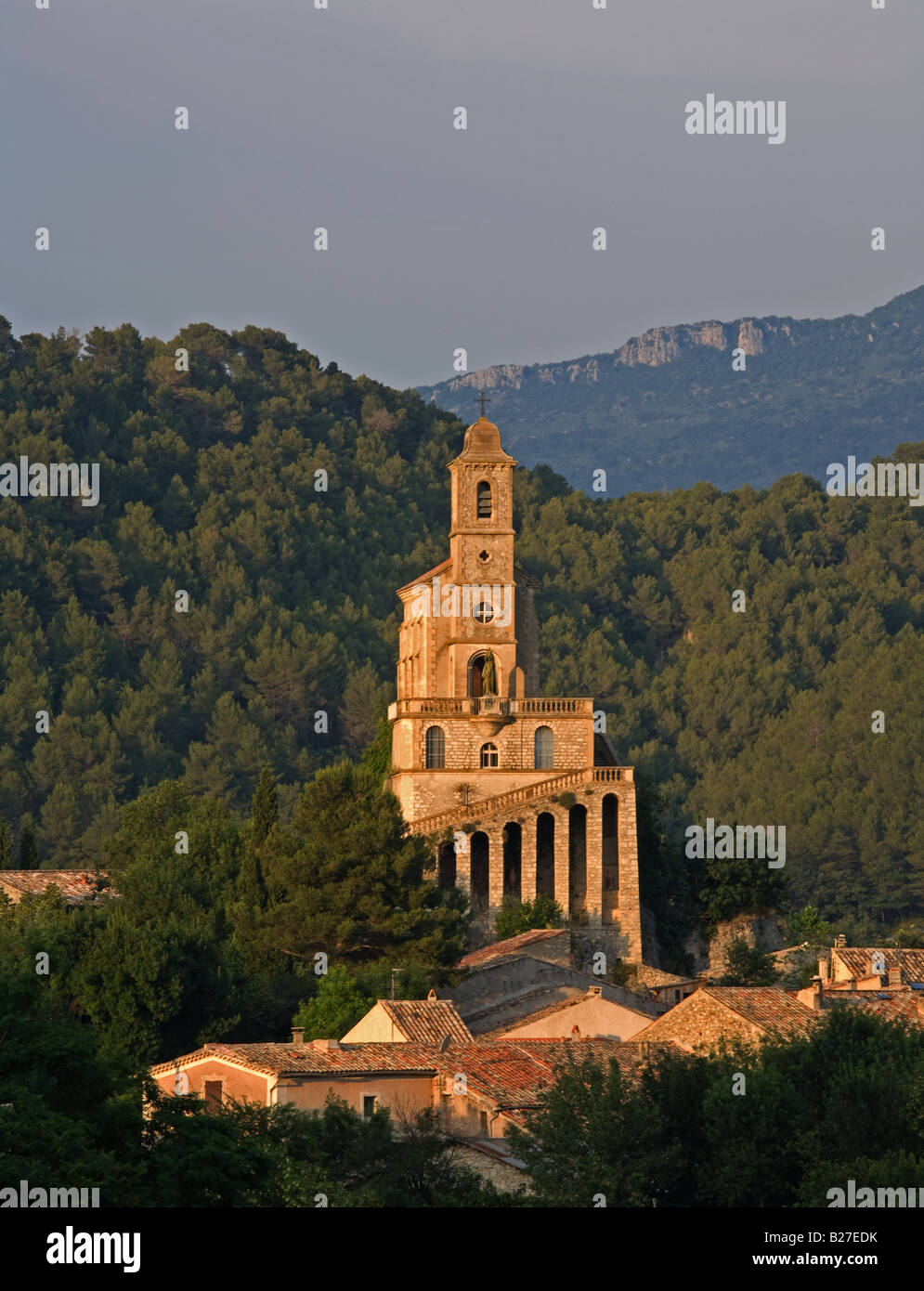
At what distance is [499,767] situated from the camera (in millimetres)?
72625

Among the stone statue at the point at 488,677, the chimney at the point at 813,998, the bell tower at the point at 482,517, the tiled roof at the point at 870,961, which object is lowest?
the chimney at the point at 813,998

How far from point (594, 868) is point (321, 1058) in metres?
22.9

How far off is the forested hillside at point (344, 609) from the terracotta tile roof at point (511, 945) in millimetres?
37504

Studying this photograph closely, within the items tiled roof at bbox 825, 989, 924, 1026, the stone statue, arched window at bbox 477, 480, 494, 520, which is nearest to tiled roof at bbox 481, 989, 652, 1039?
tiled roof at bbox 825, 989, 924, 1026

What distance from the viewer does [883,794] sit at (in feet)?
409

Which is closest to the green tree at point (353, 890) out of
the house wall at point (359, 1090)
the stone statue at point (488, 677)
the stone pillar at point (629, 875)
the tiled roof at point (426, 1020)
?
the stone pillar at point (629, 875)

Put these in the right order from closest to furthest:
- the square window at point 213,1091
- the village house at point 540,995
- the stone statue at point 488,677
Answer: the square window at point 213,1091
the village house at point 540,995
the stone statue at point 488,677

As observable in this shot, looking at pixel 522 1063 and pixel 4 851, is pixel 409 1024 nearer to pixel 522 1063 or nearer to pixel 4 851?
pixel 522 1063

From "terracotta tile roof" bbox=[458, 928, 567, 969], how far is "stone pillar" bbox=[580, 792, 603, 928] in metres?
3.19

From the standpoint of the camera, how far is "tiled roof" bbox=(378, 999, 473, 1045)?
173 ft

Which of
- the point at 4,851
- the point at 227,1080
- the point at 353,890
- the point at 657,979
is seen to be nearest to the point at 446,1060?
the point at 227,1080

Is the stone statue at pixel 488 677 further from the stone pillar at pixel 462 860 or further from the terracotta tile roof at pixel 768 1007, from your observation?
the terracotta tile roof at pixel 768 1007

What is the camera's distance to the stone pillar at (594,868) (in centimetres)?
7031

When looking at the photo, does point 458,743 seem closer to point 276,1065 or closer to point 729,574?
point 276,1065
